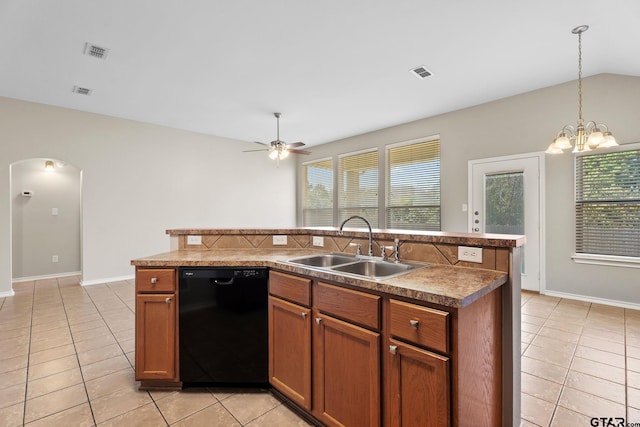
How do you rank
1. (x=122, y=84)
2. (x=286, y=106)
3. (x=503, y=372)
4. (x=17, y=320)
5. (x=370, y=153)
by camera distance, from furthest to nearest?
(x=370, y=153), (x=286, y=106), (x=122, y=84), (x=17, y=320), (x=503, y=372)

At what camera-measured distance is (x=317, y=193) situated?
7.48m

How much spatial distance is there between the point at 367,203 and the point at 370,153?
3.52 ft

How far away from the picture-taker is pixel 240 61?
334cm

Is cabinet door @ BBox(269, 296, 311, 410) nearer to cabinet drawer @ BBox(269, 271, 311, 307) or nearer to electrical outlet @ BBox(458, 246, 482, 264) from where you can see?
cabinet drawer @ BBox(269, 271, 311, 307)

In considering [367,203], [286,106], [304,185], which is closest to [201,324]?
[286,106]

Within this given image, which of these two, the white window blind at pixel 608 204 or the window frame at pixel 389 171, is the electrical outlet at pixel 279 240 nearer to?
the window frame at pixel 389 171

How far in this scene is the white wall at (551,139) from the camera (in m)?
3.52

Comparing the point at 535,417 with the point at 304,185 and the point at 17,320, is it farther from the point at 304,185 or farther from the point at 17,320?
the point at 304,185

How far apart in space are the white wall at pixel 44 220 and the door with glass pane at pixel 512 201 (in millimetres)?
6998

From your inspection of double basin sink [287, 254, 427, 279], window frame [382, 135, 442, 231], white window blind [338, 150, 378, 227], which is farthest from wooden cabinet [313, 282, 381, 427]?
white window blind [338, 150, 378, 227]

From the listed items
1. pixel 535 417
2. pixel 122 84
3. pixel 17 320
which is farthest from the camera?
pixel 122 84

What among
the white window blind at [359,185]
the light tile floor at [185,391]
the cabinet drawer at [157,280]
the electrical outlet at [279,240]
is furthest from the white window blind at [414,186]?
the cabinet drawer at [157,280]

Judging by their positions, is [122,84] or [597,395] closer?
[597,395]

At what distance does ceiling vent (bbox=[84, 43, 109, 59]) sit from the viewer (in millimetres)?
3002
